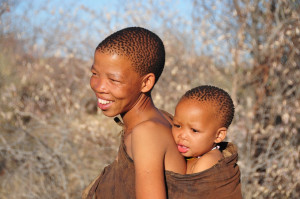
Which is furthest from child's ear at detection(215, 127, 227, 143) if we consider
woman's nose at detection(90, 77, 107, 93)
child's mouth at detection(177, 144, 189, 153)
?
woman's nose at detection(90, 77, 107, 93)

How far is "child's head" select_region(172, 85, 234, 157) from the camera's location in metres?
1.74

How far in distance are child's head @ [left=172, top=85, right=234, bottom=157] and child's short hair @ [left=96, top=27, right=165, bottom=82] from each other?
0.20 m

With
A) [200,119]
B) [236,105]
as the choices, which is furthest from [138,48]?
[236,105]

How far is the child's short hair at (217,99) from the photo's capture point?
5.75 ft

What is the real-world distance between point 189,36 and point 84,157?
86.2 inches

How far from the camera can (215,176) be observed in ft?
5.51

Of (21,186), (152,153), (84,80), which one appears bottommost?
(21,186)

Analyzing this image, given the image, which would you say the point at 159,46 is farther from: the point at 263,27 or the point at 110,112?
the point at 263,27

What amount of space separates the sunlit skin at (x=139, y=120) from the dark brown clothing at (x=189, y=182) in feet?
0.17

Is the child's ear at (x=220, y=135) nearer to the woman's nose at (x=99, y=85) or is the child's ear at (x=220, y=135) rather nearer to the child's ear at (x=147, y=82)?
the child's ear at (x=147, y=82)

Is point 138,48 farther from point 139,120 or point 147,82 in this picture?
point 139,120

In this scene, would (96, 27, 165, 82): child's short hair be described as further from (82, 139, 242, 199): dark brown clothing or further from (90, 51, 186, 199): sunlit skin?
(82, 139, 242, 199): dark brown clothing

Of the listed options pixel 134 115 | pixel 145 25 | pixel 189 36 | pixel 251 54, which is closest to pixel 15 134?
pixel 145 25

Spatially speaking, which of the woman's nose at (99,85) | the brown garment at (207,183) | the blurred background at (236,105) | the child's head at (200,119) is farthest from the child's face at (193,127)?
the blurred background at (236,105)
